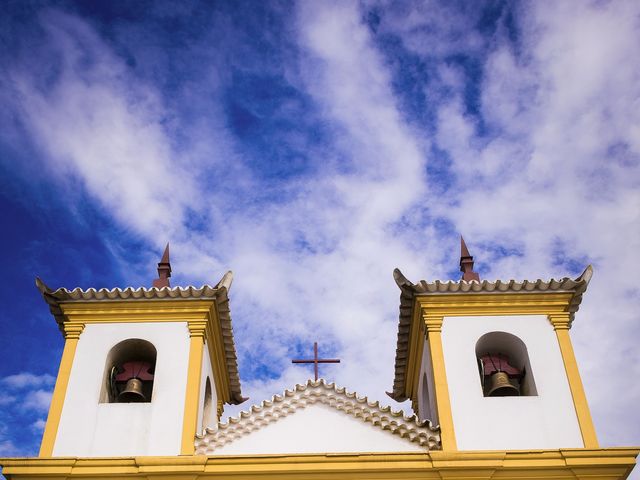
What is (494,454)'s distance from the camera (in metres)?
10.7

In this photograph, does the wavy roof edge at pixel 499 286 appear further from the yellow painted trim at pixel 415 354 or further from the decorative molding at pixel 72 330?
the decorative molding at pixel 72 330

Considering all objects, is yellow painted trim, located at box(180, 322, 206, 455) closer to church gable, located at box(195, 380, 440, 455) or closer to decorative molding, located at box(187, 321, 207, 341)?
decorative molding, located at box(187, 321, 207, 341)

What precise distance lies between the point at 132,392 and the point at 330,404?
2984 millimetres

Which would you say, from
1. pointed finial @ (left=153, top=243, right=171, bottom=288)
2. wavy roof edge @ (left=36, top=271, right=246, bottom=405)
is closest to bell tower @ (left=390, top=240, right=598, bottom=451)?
wavy roof edge @ (left=36, top=271, right=246, bottom=405)

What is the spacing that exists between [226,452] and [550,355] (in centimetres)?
505

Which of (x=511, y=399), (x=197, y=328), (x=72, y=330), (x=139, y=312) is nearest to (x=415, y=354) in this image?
(x=511, y=399)

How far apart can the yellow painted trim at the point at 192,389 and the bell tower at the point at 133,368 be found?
0.05 feet

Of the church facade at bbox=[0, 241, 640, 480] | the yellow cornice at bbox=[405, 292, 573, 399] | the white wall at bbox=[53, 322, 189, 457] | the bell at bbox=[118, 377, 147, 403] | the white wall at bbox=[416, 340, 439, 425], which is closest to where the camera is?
the church facade at bbox=[0, 241, 640, 480]

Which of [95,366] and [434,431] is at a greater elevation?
[95,366]

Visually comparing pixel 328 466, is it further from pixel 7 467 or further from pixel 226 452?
pixel 7 467

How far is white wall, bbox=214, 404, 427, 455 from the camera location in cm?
1127

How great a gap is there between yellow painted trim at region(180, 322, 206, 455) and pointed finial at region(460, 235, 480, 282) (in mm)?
4740

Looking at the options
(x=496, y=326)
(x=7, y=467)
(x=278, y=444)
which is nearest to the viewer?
(x=7, y=467)

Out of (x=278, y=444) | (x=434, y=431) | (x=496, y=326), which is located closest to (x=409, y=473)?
(x=434, y=431)
